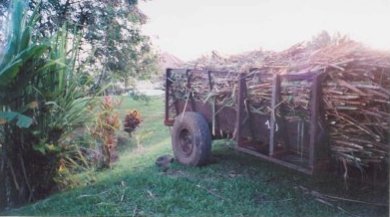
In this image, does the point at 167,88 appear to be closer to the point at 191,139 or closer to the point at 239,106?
the point at 191,139

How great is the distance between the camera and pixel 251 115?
2.97 m

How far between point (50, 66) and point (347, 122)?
2057 millimetres

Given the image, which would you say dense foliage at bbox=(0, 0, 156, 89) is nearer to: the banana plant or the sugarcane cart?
the banana plant

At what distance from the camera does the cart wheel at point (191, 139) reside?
3553mm

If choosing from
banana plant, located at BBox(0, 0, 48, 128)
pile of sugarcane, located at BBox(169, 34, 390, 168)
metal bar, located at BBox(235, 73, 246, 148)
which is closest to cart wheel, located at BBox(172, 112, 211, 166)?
metal bar, located at BBox(235, 73, 246, 148)

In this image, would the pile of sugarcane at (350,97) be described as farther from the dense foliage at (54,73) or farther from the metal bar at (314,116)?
the dense foliage at (54,73)

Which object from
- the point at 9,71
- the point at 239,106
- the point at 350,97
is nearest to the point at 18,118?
the point at 9,71

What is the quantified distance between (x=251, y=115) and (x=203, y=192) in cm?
69

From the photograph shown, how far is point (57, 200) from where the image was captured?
2.94m

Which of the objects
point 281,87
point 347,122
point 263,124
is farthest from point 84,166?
point 347,122

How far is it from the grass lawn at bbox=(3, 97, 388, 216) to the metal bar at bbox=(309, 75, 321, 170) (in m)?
0.51

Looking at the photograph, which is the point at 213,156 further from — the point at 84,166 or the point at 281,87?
the point at 281,87

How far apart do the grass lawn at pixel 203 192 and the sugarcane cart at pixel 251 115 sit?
1.02 feet

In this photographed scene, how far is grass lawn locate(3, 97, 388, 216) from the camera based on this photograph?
2760 millimetres
